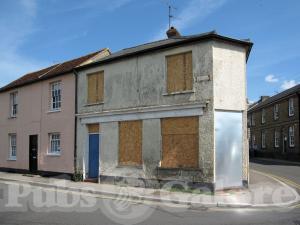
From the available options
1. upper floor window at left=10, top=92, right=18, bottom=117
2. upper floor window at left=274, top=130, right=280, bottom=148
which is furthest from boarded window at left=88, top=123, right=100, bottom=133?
upper floor window at left=274, top=130, right=280, bottom=148

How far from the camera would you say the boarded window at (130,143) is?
1777 cm

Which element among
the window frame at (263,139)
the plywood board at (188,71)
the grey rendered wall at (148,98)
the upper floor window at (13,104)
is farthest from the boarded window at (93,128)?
the window frame at (263,139)

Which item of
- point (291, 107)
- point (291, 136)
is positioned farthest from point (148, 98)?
point (291, 136)

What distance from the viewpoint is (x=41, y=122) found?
23.8m

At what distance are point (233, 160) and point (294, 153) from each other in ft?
82.1

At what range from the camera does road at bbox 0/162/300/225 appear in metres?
10.1

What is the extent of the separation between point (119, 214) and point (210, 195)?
4719mm

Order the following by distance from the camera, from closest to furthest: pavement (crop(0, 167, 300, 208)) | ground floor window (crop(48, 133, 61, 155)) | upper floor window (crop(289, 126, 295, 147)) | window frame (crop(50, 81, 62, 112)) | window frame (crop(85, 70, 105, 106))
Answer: pavement (crop(0, 167, 300, 208)), window frame (crop(85, 70, 105, 106)), ground floor window (crop(48, 133, 61, 155)), window frame (crop(50, 81, 62, 112)), upper floor window (crop(289, 126, 295, 147))

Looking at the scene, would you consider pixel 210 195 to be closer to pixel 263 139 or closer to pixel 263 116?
pixel 263 116

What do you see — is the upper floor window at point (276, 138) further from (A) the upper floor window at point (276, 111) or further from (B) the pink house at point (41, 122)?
(B) the pink house at point (41, 122)

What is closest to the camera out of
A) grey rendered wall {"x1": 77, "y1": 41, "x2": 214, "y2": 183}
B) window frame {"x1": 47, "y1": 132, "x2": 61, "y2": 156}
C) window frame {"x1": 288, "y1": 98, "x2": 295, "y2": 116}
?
grey rendered wall {"x1": 77, "y1": 41, "x2": 214, "y2": 183}

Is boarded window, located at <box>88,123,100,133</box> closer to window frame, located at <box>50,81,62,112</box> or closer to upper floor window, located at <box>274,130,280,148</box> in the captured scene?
window frame, located at <box>50,81,62,112</box>

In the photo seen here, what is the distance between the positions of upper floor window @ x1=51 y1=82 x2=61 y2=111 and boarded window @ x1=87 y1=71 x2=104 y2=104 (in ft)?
9.37

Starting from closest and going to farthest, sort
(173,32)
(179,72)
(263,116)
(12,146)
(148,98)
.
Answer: (179,72) < (148,98) < (173,32) < (12,146) < (263,116)
